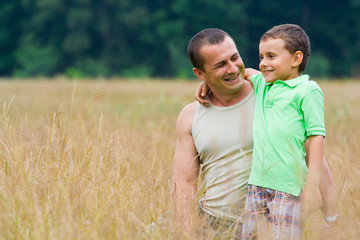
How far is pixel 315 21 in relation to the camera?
36406 millimetres

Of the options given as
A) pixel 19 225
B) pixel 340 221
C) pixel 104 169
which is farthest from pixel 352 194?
pixel 19 225

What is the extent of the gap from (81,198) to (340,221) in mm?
1300

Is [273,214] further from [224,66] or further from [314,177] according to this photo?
[224,66]

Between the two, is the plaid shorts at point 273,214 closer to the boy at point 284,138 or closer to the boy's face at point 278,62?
the boy at point 284,138

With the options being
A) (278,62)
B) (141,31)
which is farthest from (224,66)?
(141,31)

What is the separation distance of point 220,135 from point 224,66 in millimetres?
386

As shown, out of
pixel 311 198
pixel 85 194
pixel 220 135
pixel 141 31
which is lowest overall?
pixel 141 31

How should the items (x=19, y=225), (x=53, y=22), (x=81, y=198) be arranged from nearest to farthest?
(x=19, y=225)
(x=81, y=198)
(x=53, y=22)

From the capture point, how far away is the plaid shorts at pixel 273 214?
2678mm

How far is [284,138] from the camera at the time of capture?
9.03 feet

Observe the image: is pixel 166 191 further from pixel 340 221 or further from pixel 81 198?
pixel 340 221

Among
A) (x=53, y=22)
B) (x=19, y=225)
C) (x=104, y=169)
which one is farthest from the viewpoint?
(x=53, y=22)

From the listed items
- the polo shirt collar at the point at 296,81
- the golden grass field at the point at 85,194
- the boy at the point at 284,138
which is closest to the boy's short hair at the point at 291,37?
the boy at the point at 284,138

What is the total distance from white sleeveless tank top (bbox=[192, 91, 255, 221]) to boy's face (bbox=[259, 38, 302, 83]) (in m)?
0.30
